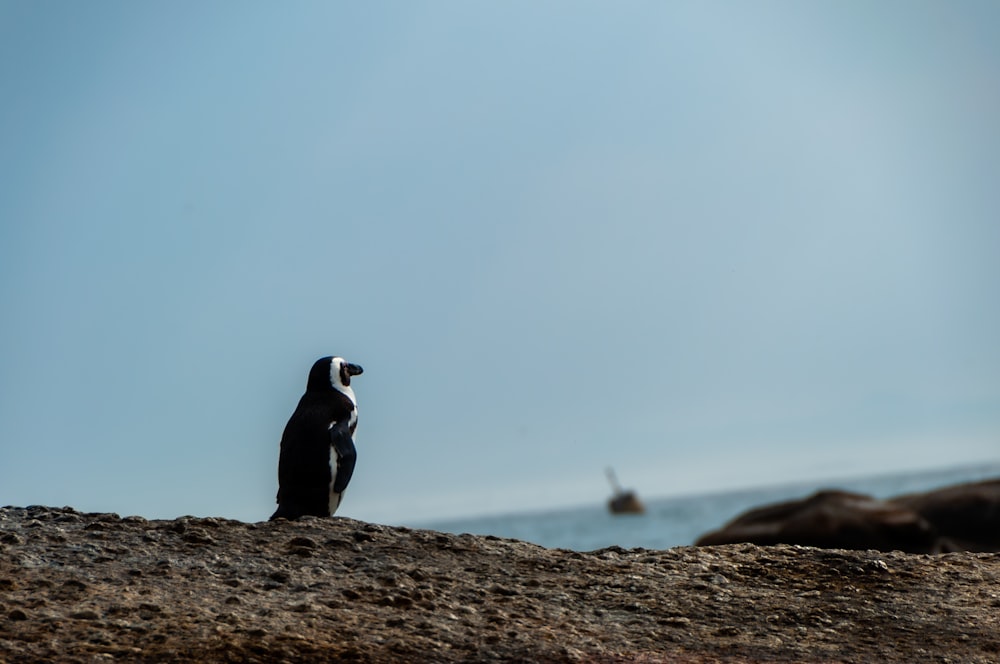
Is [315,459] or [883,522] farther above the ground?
[315,459]

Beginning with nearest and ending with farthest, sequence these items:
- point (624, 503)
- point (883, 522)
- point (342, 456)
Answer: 1. point (342, 456)
2. point (883, 522)
3. point (624, 503)

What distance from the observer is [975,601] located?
7.48m

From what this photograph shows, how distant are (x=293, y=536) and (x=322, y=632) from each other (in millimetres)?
1628

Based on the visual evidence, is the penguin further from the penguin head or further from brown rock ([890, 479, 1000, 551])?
brown rock ([890, 479, 1000, 551])

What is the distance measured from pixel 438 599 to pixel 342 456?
3.69 meters

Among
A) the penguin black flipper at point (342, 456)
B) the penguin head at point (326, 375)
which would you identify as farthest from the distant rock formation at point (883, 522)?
the penguin black flipper at point (342, 456)

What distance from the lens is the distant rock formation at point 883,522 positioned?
72.9 ft

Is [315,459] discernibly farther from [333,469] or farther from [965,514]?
[965,514]

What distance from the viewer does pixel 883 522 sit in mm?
22375

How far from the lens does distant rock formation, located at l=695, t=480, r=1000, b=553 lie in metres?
22.2

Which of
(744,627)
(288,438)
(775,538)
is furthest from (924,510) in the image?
(744,627)

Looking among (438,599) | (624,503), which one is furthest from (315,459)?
(624,503)

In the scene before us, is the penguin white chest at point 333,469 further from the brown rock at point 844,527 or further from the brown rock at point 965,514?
the brown rock at point 965,514

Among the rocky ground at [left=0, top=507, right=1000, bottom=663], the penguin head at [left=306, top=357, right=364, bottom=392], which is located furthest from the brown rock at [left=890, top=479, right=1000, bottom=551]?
the rocky ground at [left=0, top=507, right=1000, bottom=663]
